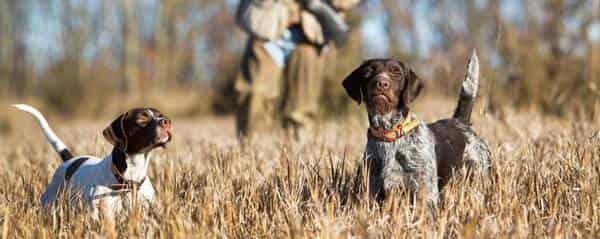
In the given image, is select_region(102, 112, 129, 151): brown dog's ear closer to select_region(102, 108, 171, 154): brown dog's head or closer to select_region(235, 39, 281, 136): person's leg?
select_region(102, 108, 171, 154): brown dog's head

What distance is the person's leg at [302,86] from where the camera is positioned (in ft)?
24.5

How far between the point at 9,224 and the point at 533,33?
9.13 metres

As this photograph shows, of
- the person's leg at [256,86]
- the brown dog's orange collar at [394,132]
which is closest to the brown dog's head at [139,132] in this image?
the brown dog's orange collar at [394,132]

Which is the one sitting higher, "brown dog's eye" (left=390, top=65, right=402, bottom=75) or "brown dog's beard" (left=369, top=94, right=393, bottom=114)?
"brown dog's eye" (left=390, top=65, right=402, bottom=75)

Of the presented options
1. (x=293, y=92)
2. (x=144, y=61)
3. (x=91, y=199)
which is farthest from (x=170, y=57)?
(x=91, y=199)

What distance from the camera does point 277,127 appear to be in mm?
8023

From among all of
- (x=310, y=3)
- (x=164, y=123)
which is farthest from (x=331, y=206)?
(x=310, y=3)

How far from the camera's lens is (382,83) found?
139 inches

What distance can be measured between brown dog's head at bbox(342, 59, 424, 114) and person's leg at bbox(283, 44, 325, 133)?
3.75m

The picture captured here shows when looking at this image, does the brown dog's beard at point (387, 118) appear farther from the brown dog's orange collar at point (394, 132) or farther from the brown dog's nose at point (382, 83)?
the brown dog's nose at point (382, 83)

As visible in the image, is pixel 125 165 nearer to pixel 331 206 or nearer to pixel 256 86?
pixel 331 206

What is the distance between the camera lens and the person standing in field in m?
7.07

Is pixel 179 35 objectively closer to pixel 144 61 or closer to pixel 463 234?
pixel 144 61

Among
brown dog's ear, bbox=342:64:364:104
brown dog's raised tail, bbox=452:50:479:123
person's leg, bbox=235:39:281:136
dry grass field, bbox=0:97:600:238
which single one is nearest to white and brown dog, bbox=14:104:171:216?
dry grass field, bbox=0:97:600:238
